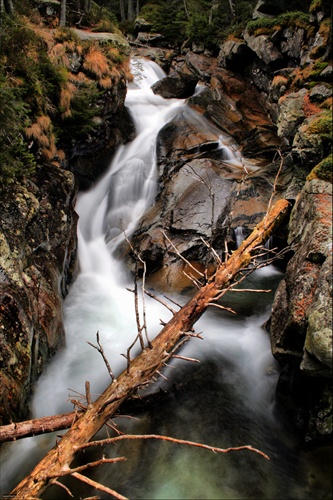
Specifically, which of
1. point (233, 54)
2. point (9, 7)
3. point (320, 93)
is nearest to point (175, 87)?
point (233, 54)

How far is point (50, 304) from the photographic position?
20.3 feet

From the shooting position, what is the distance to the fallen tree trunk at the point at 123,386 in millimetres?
3176

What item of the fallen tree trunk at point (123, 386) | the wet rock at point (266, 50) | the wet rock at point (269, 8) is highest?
the wet rock at point (269, 8)

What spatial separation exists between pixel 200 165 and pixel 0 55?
6.46m

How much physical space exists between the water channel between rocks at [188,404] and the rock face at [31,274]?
611 millimetres

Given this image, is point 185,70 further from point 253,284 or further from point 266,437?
point 266,437

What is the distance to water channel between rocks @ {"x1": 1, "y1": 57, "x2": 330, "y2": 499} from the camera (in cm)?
407

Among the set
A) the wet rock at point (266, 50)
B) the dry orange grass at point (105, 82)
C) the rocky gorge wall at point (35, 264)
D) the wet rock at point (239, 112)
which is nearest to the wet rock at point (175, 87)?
the wet rock at point (239, 112)

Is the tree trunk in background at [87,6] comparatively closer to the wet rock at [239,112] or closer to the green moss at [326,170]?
the wet rock at [239,112]

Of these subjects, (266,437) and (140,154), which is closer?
(266,437)

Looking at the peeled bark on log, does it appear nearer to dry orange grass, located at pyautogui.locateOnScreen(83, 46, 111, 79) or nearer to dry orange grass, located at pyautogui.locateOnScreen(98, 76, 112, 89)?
dry orange grass, located at pyautogui.locateOnScreen(98, 76, 112, 89)

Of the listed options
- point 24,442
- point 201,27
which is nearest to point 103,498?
point 24,442

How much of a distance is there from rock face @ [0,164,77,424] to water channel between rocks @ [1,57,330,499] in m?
0.61

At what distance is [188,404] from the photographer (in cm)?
538
